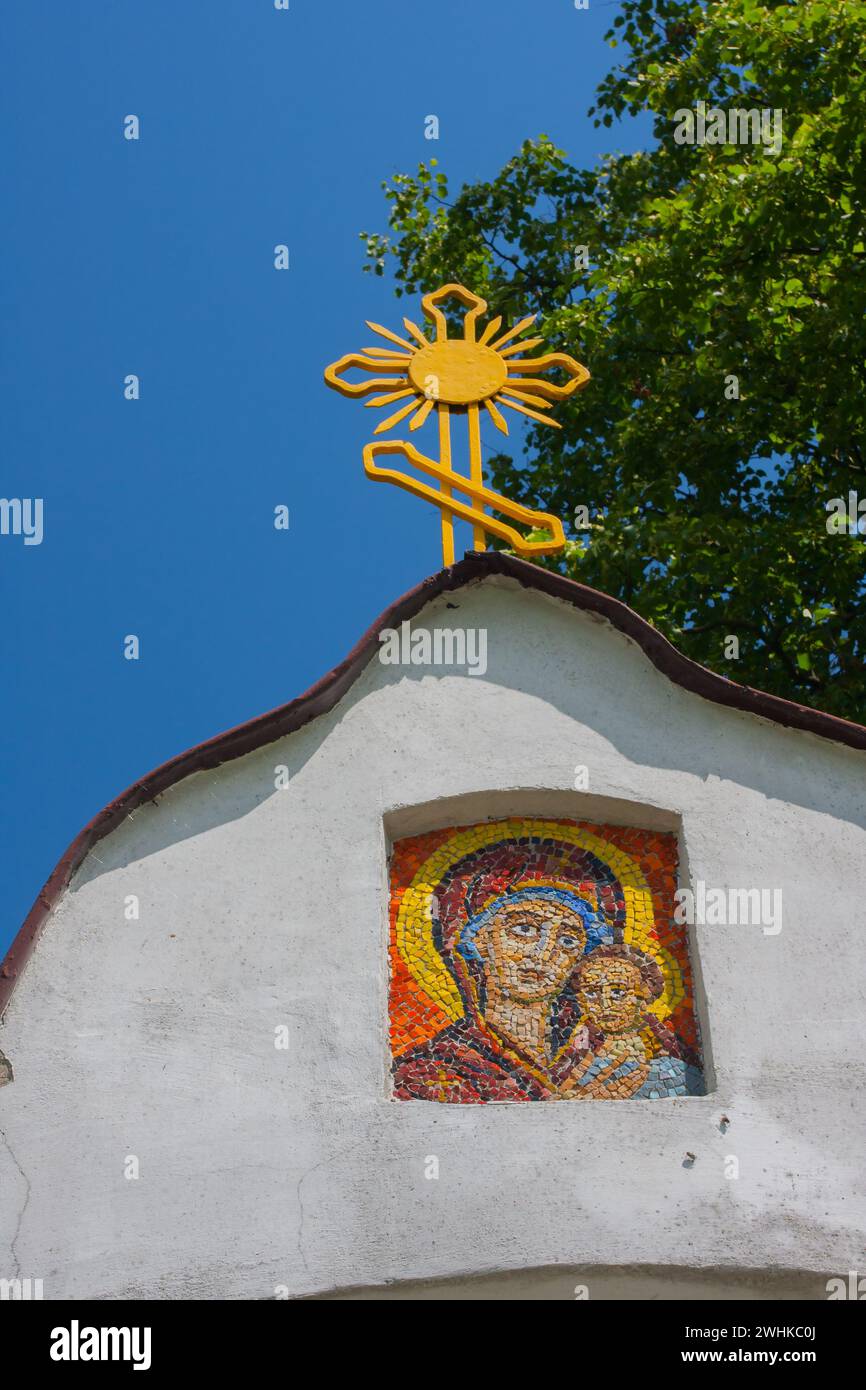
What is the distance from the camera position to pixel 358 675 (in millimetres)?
7465

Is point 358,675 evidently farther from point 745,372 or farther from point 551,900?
point 745,372

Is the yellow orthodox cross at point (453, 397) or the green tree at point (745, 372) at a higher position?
the green tree at point (745, 372)

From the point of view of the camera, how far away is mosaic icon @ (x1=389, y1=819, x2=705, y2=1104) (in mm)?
6598

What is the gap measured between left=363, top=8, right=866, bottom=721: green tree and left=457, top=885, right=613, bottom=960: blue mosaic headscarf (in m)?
6.10

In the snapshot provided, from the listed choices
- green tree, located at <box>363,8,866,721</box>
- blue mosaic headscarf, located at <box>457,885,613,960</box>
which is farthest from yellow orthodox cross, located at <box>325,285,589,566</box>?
green tree, located at <box>363,8,866,721</box>

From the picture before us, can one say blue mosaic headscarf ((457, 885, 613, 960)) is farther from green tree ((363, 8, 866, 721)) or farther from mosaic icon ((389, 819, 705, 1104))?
green tree ((363, 8, 866, 721))

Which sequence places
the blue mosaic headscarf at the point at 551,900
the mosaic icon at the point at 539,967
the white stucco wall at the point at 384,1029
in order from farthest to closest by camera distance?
1. the blue mosaic headscarf at the point at 551,900
2. the mosaic icon at the point at 539,967
3. the white stucco wall at the point at 384,1029

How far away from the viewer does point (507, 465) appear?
15.9 m

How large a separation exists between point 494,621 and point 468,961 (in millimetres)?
1529

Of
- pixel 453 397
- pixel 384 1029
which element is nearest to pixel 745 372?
pixel 453 397

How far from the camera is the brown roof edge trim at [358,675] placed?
6.96m

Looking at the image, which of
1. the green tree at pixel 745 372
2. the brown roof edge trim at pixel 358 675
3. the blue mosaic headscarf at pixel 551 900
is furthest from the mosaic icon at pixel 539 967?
the green tree at pixel 745 372

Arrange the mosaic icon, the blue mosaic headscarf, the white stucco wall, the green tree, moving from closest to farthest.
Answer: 1. the white stucco wall
2. the mosaic icon
3. the blue mosaic headscarf
4. the green tree

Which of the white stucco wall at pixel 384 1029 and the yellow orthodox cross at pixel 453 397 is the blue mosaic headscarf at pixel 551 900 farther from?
the yellow orthodox cross at pixel 453 397
